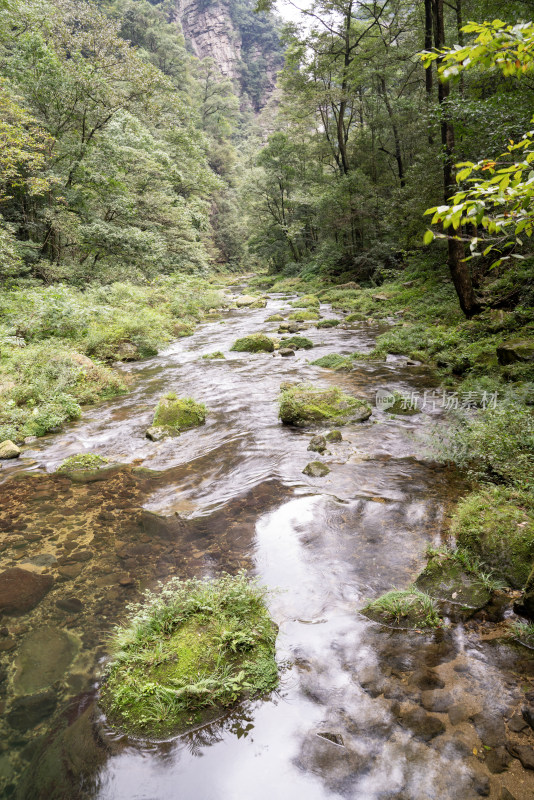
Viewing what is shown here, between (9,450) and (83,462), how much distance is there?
149cm

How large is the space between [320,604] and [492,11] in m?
15.0

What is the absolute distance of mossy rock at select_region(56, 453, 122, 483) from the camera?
5.80 metres

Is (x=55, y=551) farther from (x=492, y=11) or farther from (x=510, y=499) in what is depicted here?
(x=492, y=11)

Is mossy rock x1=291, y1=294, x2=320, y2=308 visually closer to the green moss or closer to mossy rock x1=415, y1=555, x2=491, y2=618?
the green moss

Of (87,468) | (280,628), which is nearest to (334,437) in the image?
(280,628)

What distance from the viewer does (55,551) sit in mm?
4191

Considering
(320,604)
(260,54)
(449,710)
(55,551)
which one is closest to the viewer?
(449,710)

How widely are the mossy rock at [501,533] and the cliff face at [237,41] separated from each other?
104m

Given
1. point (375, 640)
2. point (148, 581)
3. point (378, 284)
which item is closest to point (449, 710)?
point (375, 640)

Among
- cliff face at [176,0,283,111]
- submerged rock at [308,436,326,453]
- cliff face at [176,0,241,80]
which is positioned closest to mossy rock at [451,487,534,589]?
submerged rock at [308,436,326,453]

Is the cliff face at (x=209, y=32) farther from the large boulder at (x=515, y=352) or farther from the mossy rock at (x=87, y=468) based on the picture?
the mossy rock at (x=87, y=468)

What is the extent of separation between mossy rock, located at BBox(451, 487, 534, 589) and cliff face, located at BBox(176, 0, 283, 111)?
341ft

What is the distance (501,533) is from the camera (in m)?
3.36

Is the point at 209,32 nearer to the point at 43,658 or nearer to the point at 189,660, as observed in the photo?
the point at 43,658
